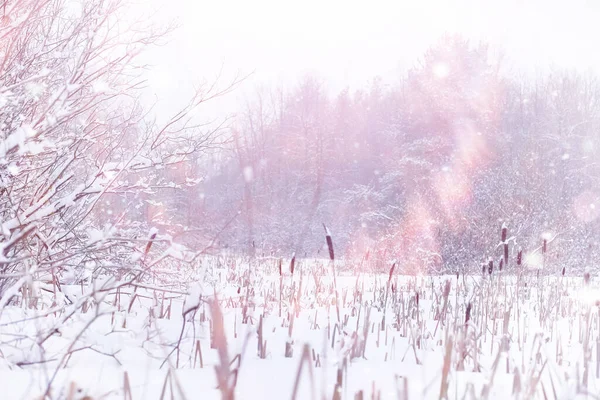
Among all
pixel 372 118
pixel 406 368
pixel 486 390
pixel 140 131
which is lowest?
pixel 406 368

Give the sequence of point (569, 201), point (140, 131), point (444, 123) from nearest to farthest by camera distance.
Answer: point (140, 131) < point (569, 201) < point (444, 123)

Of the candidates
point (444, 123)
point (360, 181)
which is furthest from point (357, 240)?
point (360, 181)

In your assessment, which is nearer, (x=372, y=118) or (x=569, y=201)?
(x=569, y=201)

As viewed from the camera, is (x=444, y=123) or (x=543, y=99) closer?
(x=444, y=123)

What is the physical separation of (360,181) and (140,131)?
1391 inches

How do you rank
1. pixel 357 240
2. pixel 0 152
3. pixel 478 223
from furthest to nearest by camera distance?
1. pixel 357 240
2. pixel 478 223
3. pixel 0 152

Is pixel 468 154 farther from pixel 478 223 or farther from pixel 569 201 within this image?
pixel 478 223

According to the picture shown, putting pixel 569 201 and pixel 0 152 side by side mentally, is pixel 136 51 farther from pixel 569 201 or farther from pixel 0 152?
pixel 569 201

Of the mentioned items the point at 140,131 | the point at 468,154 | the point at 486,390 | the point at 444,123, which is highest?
the point at 444,123

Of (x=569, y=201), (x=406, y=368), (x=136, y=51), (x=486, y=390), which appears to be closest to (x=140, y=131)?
(x=136, y=51)

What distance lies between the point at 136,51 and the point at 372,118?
39.4 m

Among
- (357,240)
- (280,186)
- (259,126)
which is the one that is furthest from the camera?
(259,126)

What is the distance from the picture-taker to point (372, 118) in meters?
43.0

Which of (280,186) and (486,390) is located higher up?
(280,186)
